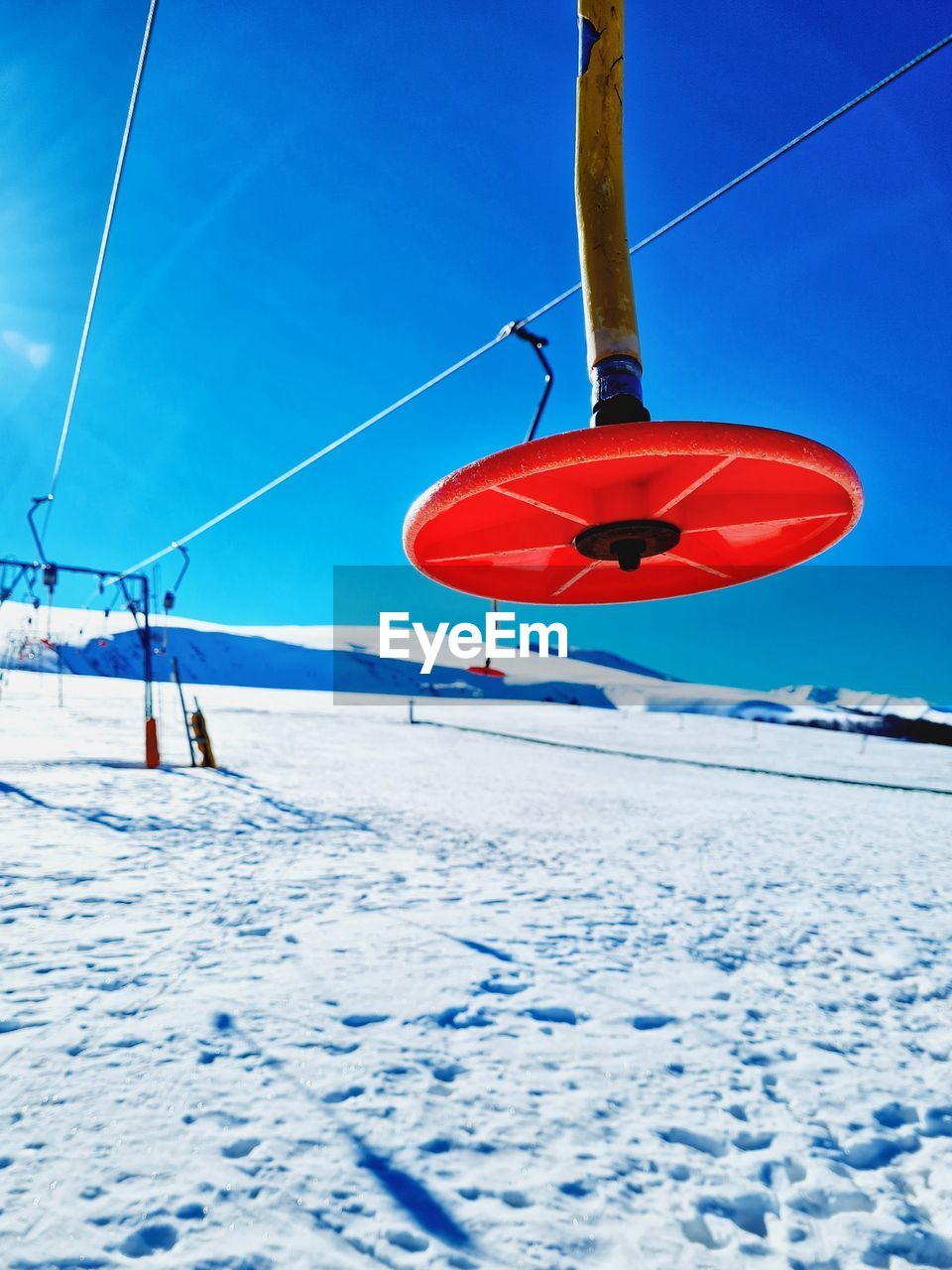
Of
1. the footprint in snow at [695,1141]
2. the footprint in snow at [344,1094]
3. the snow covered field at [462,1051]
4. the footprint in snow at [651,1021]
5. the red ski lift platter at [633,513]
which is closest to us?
the red ski lift platter at [633,513]

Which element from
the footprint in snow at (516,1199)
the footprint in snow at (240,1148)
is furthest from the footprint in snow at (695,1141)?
the footprint in snow at (240,1148)

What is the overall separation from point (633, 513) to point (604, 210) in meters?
1.04

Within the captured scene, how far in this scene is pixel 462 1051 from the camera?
292 centimetres

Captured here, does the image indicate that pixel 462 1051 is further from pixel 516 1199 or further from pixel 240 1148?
pixel 240 1148

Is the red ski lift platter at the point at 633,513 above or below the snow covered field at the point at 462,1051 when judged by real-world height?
above

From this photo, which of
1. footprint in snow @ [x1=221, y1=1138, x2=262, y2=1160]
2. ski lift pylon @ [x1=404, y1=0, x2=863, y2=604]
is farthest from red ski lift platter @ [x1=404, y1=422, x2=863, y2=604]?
footprint in snow @ [x1=221, y1=1138, x2=262, y2=1160]

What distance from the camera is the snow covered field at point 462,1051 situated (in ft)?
6.51

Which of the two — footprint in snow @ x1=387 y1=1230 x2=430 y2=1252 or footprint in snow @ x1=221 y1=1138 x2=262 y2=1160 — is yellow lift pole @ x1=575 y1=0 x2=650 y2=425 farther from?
footprint in snow @ x1=221 y1=1138 x2=262 y2=1160

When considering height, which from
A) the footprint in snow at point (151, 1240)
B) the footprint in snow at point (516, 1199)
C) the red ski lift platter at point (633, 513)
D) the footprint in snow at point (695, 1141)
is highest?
the red ski lift platter at point (633, 513)

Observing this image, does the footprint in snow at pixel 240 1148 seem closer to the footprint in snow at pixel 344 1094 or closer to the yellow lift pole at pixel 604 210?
the footprint in snow at pixel 344 1094

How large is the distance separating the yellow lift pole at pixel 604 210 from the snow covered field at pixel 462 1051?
9.03 ft

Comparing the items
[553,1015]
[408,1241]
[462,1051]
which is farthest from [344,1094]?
[553,1015]

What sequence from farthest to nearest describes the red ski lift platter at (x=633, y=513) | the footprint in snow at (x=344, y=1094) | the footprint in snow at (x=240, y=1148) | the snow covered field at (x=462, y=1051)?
the footprint in snow at (x=344, y=1094)
the footprint in snow at (x=240, y=1148)
the snow covered field at (x=462, y=1051)
the red ski lift platter at (x=633, y=513)

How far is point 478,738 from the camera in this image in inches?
904
